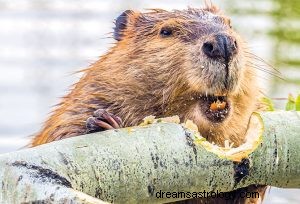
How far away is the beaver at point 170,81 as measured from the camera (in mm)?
3398

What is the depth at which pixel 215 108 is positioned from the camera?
11.3 feet

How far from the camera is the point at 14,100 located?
7105 mm

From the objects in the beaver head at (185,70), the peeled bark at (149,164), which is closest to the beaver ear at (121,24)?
the beaver head at (185,70)

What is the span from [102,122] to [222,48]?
1.35 feet

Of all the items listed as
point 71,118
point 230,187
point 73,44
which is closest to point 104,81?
point 71,118

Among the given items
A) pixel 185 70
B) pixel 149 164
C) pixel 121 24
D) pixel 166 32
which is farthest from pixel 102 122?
pixel 121 24

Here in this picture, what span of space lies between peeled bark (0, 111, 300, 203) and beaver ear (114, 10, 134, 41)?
992 millimetres

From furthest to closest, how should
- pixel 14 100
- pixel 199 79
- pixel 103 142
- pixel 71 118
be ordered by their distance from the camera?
1. pixel 14 100
2. pixel 71 118
3. pixel 199 79
4. pixel 103 142

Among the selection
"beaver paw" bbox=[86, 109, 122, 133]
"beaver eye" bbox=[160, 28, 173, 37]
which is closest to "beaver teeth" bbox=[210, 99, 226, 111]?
"beaver paw" bbox=[86, 109, 122, 133]

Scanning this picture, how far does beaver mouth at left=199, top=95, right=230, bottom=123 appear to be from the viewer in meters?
3.43

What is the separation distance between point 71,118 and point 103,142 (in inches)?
Result: 30.4

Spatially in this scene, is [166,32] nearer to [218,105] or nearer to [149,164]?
[218,105]

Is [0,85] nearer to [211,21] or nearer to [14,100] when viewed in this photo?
[14,100]

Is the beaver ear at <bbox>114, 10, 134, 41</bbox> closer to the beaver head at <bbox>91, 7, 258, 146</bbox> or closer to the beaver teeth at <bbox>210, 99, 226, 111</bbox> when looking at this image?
the beaver head at <bbox>91, 7, 258, 146</bbox>
